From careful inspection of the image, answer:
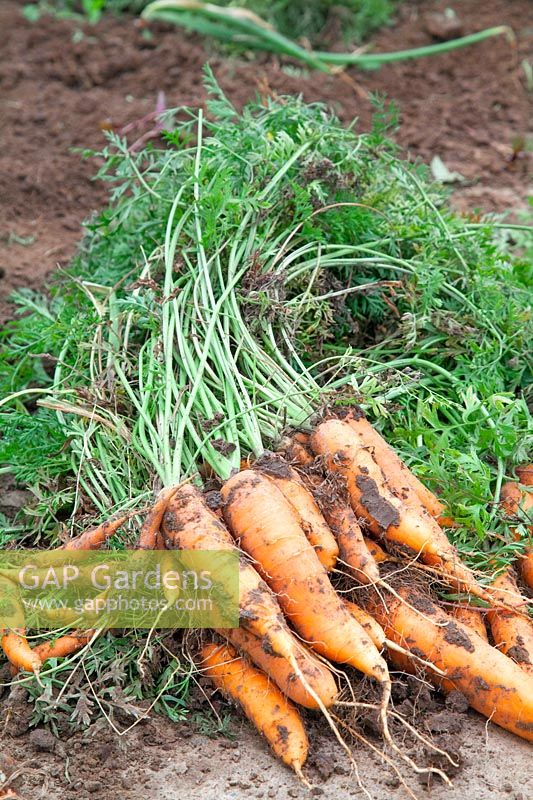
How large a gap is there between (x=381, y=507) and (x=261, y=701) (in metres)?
0.73

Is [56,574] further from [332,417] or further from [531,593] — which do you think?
[531,593]

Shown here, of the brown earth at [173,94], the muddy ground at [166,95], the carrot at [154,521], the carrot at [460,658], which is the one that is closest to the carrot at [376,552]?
the carrot at [460,658]

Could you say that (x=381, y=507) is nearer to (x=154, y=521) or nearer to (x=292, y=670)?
(x=292, y=670)

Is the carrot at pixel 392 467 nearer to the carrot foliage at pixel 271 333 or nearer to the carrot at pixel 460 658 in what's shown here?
the carrot foliage at pixel 271 333

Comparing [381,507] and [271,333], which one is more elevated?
[271,333]

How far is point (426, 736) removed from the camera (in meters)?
2.66

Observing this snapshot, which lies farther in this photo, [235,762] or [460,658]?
[460,658]

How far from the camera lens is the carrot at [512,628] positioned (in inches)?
113

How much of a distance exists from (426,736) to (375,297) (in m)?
1.84

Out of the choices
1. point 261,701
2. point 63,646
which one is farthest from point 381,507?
point 63,646

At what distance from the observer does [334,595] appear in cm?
280

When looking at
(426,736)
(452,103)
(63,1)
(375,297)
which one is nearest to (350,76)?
(452,103)

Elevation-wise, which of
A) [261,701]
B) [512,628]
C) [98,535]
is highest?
[98,535]

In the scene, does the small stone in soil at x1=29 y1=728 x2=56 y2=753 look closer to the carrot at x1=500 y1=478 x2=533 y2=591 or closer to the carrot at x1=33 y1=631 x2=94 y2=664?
the carrot at x1=33 y1=631 x2=94 y2=664
